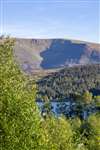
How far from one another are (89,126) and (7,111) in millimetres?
85271

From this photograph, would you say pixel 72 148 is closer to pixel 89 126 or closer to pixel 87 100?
pixel 89 126

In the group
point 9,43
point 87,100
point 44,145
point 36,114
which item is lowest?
point 87,100

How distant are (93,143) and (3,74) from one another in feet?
192

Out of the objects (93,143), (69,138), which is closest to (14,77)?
(69,138)

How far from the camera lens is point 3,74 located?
79.8 ft

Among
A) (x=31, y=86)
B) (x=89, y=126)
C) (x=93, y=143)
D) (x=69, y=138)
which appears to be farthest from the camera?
(x=89, y=126)

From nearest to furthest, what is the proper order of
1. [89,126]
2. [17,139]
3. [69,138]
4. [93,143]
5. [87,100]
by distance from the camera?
[17,139] < [69,138] < [93,143] < [89,126] < [87,100]

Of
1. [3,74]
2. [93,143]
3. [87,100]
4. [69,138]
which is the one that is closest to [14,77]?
[3,74]

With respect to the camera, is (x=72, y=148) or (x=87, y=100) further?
(x=87, y=100)

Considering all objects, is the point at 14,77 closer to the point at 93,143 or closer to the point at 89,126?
the point at 93,143

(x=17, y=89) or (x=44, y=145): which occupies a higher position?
(x=17, y=89)

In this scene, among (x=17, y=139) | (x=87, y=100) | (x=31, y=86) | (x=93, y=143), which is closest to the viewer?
(x=17, y=139)

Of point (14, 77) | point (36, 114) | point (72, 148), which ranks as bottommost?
point (72, 148)

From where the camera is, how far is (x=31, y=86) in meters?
25.5
